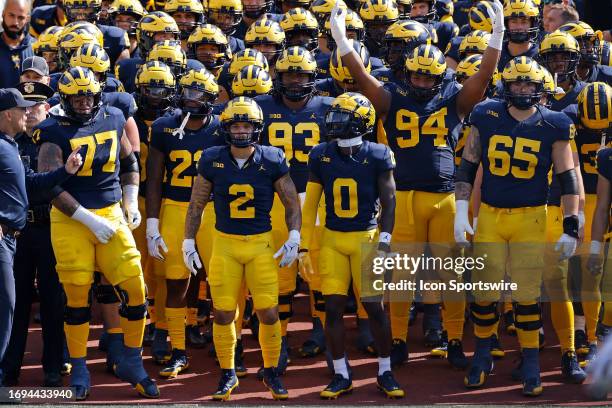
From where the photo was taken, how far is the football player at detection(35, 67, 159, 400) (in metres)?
8.61

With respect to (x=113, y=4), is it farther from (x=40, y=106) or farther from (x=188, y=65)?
(x=40, y=106)

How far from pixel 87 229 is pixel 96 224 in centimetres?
11

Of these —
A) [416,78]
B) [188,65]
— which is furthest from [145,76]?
[416,78]

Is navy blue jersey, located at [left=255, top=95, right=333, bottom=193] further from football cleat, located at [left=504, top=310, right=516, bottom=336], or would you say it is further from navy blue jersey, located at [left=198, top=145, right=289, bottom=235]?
football cleat, located at [left=504, top=310, right=516, bottom=336]

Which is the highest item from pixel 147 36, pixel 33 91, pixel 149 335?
pixel 147 36

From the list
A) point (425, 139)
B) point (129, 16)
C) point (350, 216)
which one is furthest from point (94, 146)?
point (129, 16)

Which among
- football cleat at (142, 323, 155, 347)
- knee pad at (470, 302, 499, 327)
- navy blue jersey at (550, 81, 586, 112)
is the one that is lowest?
football cleat at (142, 323, 155, 347)

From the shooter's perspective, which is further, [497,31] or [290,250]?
[497,31]

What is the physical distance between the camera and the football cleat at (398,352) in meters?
9.30

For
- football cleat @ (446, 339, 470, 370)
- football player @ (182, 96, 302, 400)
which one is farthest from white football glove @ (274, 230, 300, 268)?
football cleat @ (446, 339, 470, 370)

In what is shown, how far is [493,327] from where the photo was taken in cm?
895

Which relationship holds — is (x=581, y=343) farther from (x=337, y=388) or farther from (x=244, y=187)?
(x=244, y=187)

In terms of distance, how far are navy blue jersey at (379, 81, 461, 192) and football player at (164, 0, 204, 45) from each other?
2803 mm

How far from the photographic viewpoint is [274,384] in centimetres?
858
